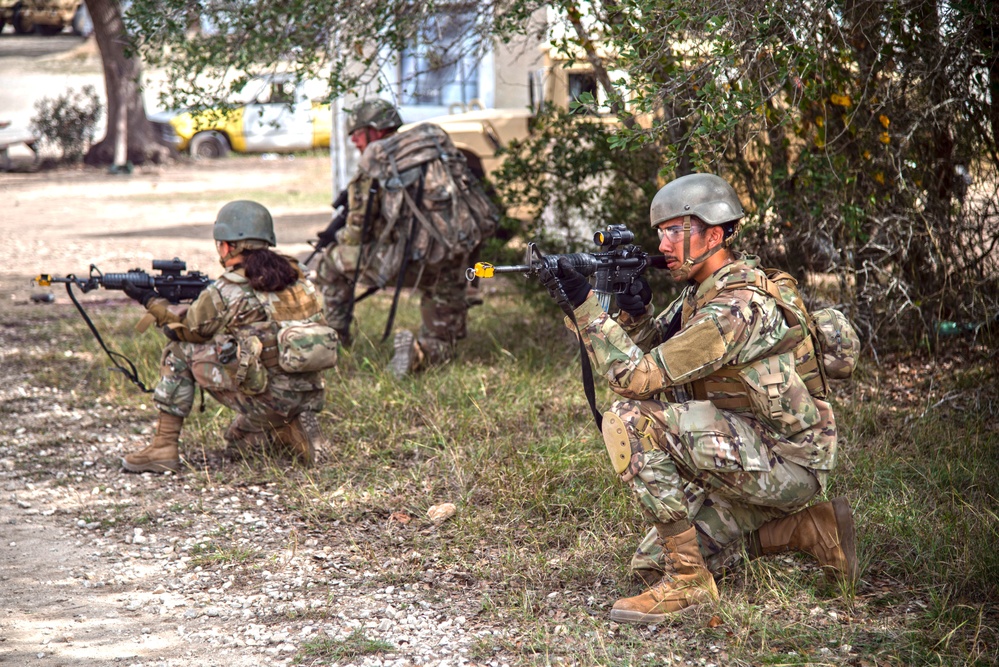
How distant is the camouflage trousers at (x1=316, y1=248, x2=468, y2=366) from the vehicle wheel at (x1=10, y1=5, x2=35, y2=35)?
26.3 meters

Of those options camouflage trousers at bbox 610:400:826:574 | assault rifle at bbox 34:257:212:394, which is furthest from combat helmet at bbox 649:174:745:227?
assault rifle at bbox 34:257:212:394

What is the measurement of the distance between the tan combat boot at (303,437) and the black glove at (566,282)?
2.06 m

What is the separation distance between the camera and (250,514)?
4.31 m

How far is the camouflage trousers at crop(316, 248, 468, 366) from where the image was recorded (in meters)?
6.30

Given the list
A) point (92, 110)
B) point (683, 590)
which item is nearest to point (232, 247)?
point (683, 590)

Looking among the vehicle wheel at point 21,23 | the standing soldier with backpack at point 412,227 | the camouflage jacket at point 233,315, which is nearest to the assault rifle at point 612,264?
the camouflage jacket at point 233,315

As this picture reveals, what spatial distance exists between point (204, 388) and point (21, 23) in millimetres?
28744

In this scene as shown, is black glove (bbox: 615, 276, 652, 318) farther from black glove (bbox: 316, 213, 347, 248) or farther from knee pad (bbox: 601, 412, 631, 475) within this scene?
black glove (bbox: 316, 213, 347, 248)

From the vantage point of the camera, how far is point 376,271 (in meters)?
6.25

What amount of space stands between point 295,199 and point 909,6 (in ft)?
36.1

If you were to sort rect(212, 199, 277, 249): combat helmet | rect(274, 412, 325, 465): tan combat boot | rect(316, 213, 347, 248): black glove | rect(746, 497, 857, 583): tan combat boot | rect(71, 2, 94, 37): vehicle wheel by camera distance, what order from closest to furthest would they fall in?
rect(746, 497, 857, 583): tan combat boot
rect(212, 199, 277, 249): combat helmet
rect(274, 412, 325, 465): tan combat boot
rect(316, 213, 347, 248): black glove
rect(71, 2, 94, 37): vehicle wheel

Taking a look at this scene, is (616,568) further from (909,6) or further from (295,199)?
(295,199)

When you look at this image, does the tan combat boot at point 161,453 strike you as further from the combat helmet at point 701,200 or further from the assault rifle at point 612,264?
the combat helmet at point 701,200

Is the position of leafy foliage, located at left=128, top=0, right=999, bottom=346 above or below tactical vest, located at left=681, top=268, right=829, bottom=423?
above
